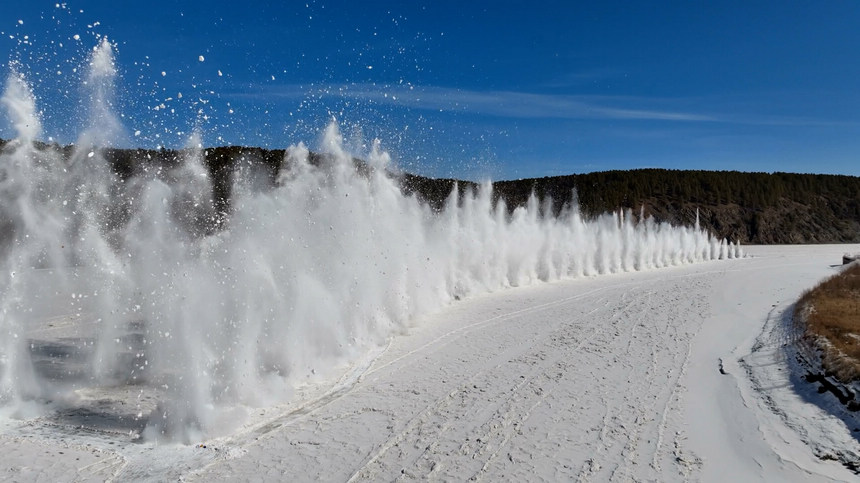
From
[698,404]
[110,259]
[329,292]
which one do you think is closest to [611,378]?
[698,404]

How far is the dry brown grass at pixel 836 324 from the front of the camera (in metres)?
10.8

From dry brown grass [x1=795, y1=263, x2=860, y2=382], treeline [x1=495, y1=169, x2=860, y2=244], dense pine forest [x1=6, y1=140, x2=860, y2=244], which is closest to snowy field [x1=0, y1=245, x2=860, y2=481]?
dry brown grass [x1=795, y1=263, x2=860, y2=382]

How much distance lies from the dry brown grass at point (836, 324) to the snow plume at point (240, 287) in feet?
34.4

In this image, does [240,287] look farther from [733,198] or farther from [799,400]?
[733,198]

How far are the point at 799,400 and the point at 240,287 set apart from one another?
467 inches

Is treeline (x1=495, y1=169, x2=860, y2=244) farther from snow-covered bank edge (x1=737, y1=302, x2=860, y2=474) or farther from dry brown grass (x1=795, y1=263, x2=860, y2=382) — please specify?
snow-covered bank edge (x1=737, y1=302, x2=860, y2=474)

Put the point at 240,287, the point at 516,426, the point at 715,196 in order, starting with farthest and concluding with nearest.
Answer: the point at 715,196
the point at 240,287
the point at 516,426

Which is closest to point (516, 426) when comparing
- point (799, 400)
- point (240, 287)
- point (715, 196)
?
point (799, 400)

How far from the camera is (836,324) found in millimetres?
14531

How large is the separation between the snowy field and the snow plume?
0.95 m

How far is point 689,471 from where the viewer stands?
7.57m

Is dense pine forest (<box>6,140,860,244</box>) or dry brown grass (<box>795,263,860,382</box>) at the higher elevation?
dense pine forest (<box>6,140,860,244</box>)

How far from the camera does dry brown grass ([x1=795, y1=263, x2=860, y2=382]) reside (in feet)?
35.3

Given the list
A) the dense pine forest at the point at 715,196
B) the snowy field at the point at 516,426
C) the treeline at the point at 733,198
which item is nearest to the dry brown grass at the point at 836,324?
the snowy field at the point at 516,426
